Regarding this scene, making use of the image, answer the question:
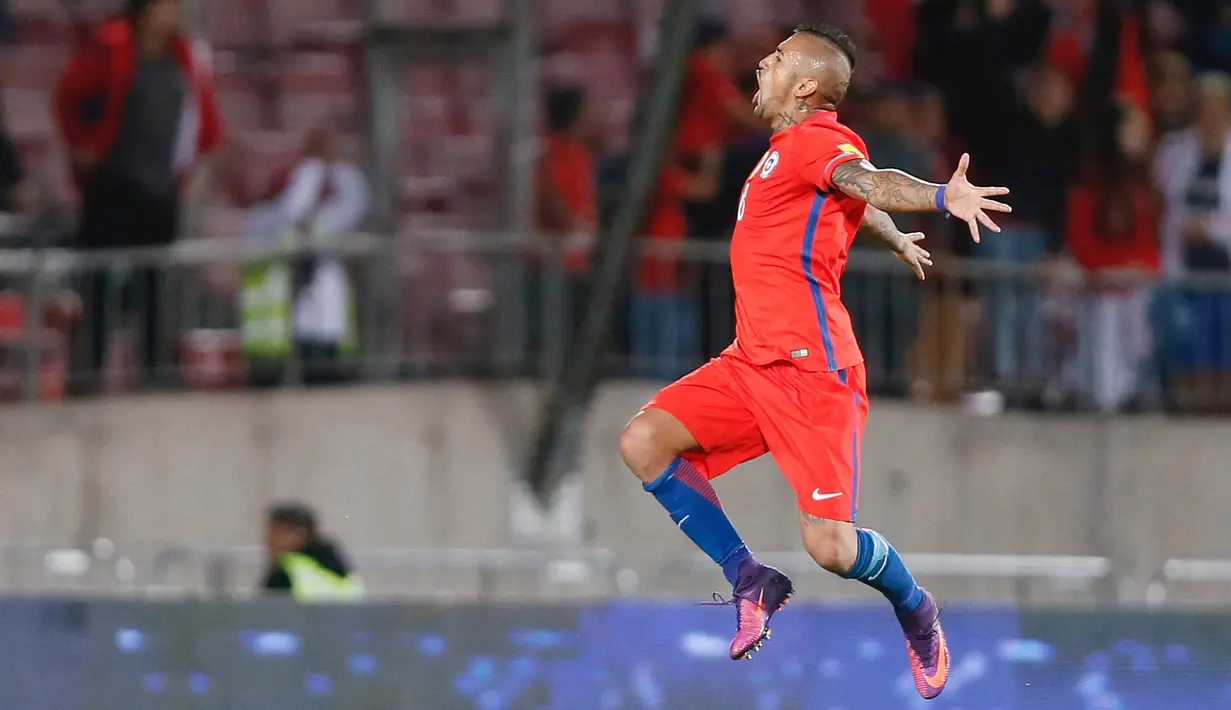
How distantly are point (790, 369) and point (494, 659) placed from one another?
3.08 metres

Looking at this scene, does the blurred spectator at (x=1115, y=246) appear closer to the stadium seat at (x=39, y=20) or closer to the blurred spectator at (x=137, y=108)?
the blurred spectator at (x=137, y=108)

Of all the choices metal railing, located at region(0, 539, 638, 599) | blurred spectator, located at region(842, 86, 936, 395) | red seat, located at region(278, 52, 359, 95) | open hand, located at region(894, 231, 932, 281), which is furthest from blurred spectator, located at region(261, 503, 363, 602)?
open hand, located at region(894, 231, 932, 281)

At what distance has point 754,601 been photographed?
854cm

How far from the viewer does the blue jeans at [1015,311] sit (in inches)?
584

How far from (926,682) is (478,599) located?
2749 millimetres

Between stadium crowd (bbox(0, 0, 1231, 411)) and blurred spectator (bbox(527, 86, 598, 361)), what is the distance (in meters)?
0.01

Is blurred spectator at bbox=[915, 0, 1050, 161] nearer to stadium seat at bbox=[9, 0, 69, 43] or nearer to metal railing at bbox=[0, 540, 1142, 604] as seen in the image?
metal railing at bbox=[0, 540, 1142, 604]

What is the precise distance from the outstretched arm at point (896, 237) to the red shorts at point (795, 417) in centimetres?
43

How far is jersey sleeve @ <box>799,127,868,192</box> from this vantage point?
8055 millimetres

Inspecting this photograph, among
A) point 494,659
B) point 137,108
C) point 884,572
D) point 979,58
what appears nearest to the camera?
point 884,572

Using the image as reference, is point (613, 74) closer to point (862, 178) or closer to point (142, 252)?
point (142, 252)

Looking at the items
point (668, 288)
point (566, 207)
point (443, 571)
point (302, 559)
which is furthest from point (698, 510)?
point (566, 207)

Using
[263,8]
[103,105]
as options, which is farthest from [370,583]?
[263,8]

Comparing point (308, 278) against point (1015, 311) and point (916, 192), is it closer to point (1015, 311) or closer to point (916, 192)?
point (1015, 311)
